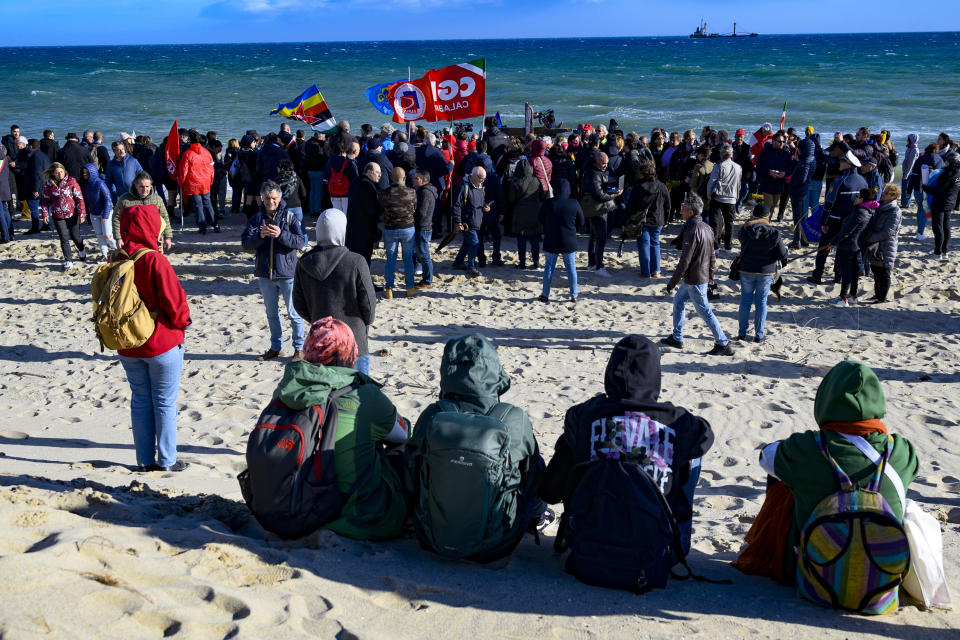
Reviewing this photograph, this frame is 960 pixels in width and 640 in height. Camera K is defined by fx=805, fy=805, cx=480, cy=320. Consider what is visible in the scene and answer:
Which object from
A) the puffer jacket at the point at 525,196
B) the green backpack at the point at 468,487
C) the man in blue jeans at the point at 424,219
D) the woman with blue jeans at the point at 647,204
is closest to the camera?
the green backpack at the point at 468,487

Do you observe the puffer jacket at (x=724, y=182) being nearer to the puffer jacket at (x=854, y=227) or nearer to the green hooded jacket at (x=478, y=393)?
the puffer jacket at (x=854, y=227)

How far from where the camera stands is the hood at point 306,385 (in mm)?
3523

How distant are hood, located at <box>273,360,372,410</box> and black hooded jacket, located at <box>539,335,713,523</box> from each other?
3.71ft

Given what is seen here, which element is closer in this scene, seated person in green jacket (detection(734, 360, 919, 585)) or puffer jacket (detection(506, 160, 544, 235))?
seated person in green jacket (detection(734, 360, 919, 585))

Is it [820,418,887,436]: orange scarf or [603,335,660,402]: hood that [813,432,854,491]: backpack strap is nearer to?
[820,418,887,436]: orange scarf

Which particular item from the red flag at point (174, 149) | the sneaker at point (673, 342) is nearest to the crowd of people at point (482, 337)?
the sneaker at point (673, 342)

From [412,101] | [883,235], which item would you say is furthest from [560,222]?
[412,101]

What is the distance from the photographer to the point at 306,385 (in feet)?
11.7

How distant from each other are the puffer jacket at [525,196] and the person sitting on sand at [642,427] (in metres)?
7.10

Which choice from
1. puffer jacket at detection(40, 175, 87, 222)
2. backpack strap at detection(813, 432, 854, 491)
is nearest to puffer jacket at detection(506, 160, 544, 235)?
puffer jacket at detection(40, 175, 87, 222)

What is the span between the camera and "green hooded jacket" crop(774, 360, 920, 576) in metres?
3.30

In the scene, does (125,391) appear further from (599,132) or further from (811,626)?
(599,132)

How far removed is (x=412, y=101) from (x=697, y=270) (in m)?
6.90

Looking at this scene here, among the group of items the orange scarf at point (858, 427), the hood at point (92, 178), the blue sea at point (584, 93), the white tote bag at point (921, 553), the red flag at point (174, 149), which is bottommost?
the white tote bag at point (921, 553)
